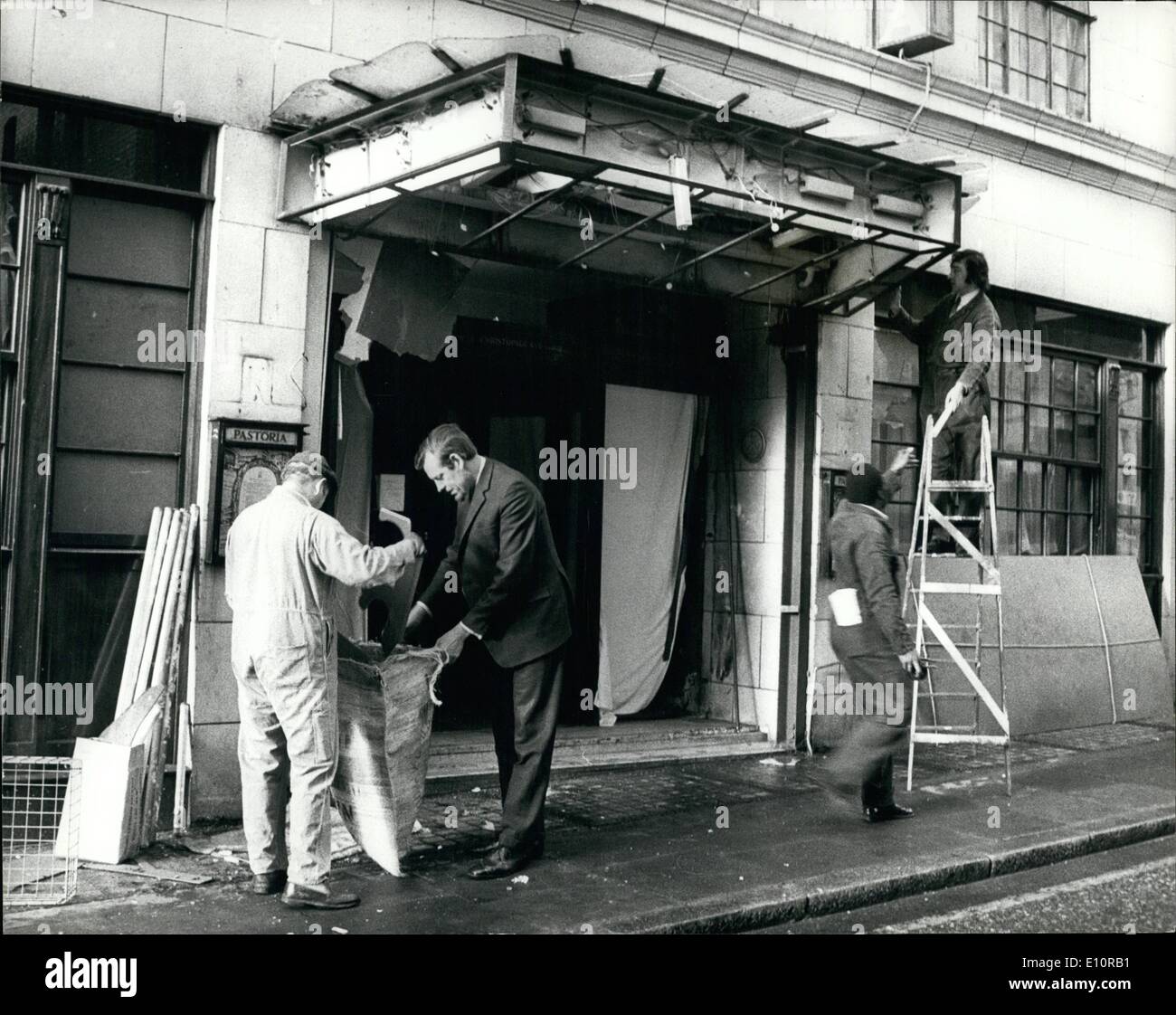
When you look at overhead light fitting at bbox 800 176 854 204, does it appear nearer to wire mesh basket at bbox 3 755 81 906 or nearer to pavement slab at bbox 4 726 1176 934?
pavement slab at bbox 4 726 1176 934

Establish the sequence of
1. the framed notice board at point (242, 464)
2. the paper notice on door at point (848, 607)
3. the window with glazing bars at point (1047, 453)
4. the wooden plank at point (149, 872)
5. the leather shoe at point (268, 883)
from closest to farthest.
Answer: the leather shoe at point (268, 883)
the wooden plank at point (149, 872)
the framed notice board at point (242, 464)
the paper notice on door at point (848, 607)
the window with glazing bars at point (1047, 453)

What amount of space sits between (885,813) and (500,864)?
273 cm

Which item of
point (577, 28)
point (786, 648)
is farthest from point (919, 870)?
point (577, 28)

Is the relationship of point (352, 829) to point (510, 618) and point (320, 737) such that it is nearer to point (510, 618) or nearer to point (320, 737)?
point (320, 737)

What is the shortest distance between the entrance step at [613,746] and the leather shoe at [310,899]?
7.99 feet

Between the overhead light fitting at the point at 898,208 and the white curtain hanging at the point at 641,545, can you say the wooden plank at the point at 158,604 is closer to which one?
the white curtain hanging at the point at 641,545

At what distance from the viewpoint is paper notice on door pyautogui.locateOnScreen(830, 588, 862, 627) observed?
291 inches

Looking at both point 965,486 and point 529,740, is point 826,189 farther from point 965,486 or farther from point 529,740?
point 529,740

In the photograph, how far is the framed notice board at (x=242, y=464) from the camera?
704 cm

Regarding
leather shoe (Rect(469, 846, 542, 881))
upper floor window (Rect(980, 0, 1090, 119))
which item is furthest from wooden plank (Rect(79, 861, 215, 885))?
upper floor window (Rect(980, 0, 1090, 119))

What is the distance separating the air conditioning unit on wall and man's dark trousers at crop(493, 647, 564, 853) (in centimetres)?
675

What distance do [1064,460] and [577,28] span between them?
23.6 ft

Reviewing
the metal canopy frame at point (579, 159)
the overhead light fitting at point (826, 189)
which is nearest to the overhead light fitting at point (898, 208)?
the metal canopy frame at point (579, 159)

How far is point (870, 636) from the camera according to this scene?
7.43 metres
